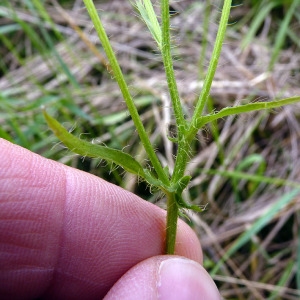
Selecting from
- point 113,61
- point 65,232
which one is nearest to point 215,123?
point 65,232

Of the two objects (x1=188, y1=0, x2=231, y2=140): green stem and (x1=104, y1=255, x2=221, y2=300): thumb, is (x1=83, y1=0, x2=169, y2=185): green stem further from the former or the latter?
(x1=104, y1=255, x2=221, y2=300): thumb

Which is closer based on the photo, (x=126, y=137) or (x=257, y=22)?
(x=126, y=137)

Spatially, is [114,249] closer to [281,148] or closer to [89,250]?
[89,250]

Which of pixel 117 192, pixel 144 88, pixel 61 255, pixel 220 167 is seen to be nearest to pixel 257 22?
pixel 144 88

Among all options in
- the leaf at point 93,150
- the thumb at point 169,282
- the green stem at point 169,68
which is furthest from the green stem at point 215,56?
the thumb at point 169,282

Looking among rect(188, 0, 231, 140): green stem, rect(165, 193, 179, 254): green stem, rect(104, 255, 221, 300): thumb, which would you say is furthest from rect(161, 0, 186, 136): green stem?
rect(104, 255, 221, 300): thumb

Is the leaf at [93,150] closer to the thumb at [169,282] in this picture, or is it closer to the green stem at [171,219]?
the green stem at [171,219]

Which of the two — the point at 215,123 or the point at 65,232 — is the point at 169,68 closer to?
the point at 65,232
